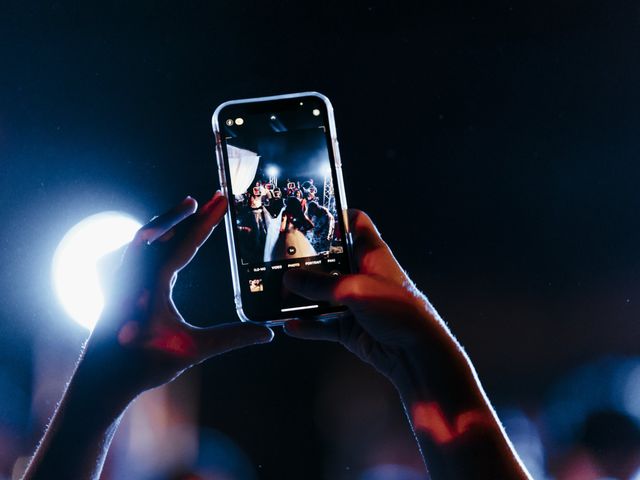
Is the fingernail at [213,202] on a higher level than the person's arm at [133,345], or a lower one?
higher

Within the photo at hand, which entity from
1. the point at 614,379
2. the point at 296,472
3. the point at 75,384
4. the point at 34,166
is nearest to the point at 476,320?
the point at 614,379

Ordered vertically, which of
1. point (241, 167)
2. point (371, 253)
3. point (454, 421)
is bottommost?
point (454, 421)

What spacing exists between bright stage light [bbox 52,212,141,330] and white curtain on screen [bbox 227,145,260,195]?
0.44 m

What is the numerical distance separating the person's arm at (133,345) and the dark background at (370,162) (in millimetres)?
386

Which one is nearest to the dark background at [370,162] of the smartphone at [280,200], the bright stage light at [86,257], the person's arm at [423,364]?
the bright stage light at [86,257]

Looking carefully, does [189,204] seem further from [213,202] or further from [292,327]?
[292,327]

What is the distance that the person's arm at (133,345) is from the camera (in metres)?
0.65

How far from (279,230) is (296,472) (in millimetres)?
599

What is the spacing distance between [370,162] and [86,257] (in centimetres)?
65

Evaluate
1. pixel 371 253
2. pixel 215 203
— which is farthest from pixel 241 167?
pixel 371 253

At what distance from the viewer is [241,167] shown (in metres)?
0.83

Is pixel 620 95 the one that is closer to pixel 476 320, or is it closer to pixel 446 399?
pixel 476 320

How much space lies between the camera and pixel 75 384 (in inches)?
26.9

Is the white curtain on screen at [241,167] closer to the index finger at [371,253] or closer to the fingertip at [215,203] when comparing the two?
the fingertip at [215,203]
